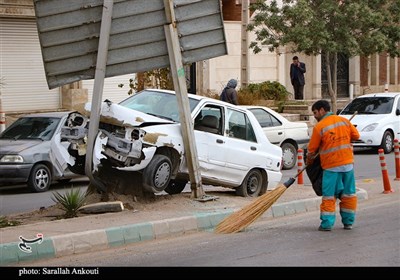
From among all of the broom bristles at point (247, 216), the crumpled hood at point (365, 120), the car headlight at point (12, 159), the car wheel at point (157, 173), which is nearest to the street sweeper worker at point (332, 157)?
the broom bristles at point (247, 216)

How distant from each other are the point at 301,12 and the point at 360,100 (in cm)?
325

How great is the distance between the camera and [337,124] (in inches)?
473

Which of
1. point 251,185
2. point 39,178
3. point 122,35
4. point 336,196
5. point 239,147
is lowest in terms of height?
point 39,178

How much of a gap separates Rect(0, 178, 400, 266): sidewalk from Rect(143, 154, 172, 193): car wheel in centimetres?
34

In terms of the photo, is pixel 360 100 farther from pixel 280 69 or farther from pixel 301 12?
pixel 280 69

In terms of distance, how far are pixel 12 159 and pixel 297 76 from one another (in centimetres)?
1633

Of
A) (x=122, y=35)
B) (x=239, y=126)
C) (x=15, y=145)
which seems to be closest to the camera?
(x=122, y=35)

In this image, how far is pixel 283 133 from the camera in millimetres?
22297

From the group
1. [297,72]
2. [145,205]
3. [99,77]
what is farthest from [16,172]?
[297,72]

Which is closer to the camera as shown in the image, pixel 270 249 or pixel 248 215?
pixel 270 249

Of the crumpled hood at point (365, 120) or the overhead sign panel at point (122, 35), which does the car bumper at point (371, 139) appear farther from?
the overhead sign panel at point (122, 35)

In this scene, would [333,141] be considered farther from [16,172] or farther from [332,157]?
[16,172]

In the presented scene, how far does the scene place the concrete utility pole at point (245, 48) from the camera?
29.8m

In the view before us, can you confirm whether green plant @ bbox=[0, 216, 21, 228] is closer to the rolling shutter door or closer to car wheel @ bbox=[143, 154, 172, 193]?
car wheel @ bbox=[143, 154, 172, 193]
